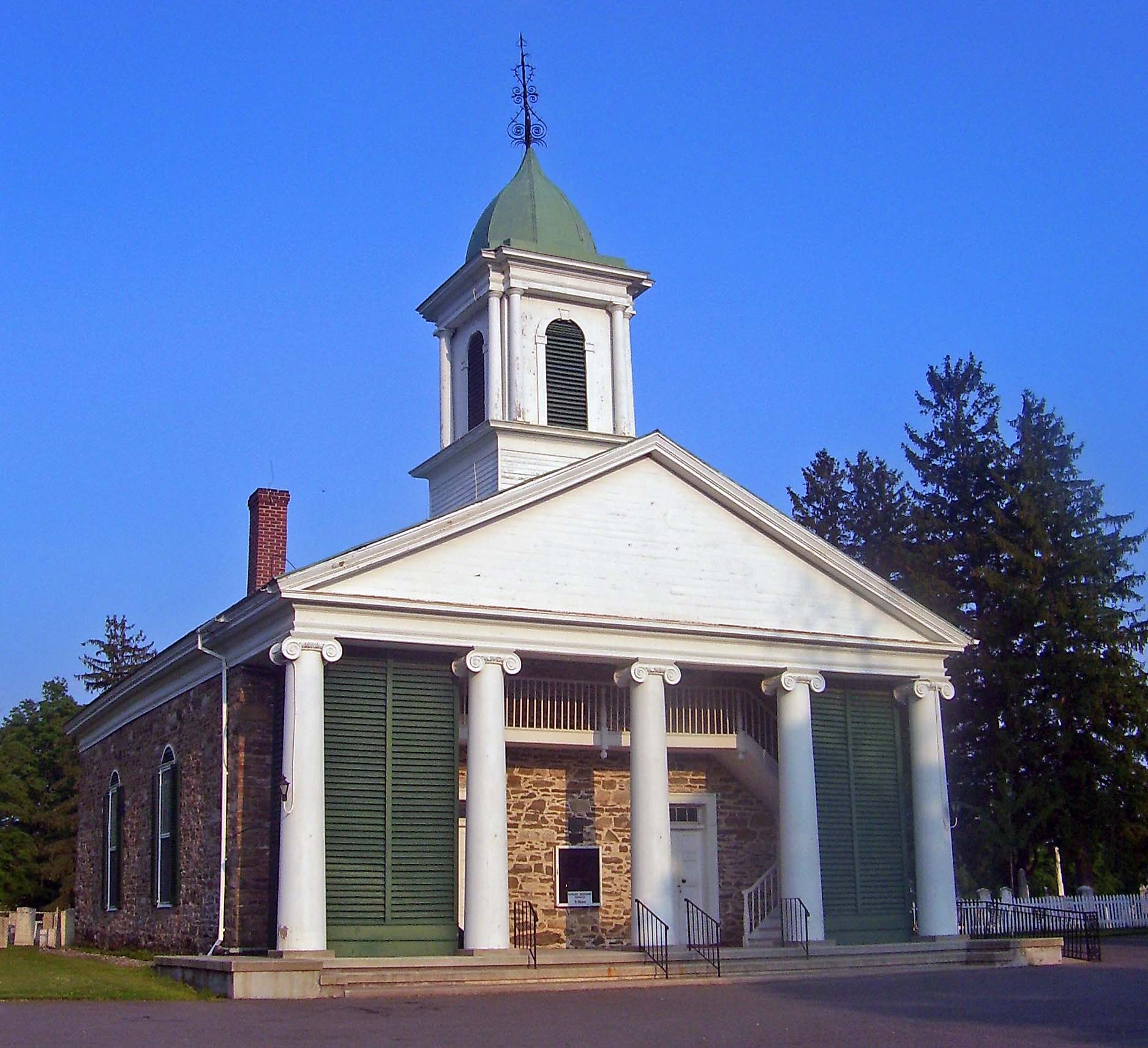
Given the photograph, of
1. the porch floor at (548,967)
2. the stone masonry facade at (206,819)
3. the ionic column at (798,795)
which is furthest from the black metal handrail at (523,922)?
the stone masonry facade at (206,819)

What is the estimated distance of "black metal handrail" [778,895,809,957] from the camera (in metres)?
22.5

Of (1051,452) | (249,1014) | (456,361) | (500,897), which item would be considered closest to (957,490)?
(1051,452)

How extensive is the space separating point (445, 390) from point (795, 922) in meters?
13.0

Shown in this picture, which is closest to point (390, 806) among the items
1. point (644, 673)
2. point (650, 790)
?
point (650, 790)

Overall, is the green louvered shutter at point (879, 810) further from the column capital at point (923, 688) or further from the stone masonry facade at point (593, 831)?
the stone masonry facade at point (593, 831)

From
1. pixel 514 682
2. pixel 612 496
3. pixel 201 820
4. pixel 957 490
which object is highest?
pixel 957 490

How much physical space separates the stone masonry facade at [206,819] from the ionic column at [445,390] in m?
7.89

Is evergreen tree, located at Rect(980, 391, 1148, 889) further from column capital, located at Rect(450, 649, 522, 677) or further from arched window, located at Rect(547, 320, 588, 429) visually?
column capital, located at Rect(450, 649, 522, 677)

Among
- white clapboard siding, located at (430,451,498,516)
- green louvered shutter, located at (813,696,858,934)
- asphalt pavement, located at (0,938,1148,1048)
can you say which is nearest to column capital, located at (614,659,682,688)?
green louvered shutter, located at (813,696,858,934)

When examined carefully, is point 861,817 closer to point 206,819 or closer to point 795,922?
point 795,922

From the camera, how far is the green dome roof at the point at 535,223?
29359 mm

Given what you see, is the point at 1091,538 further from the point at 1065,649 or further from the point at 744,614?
the point at 744,614

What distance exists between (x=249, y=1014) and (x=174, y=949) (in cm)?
877

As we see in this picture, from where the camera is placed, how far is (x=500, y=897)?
20188 millimetres
